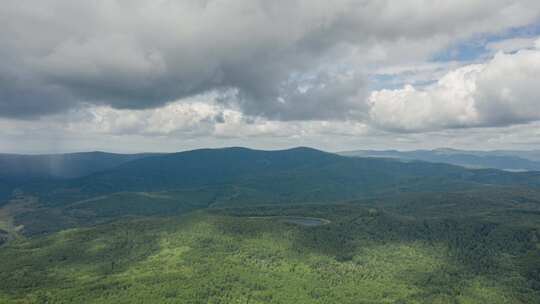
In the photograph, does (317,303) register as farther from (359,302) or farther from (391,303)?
(391,303)

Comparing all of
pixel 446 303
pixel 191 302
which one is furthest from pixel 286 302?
pixel 446 303

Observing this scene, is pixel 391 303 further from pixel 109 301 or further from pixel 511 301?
pixel 109 301

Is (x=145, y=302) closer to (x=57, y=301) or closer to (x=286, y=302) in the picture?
(x=57, y=301)

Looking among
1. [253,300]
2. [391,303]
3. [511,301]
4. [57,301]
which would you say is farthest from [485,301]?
[57,301]

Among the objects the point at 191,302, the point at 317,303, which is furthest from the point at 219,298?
the point at 317,303

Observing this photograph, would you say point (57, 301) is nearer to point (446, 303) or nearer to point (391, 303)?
point (391, 303)
